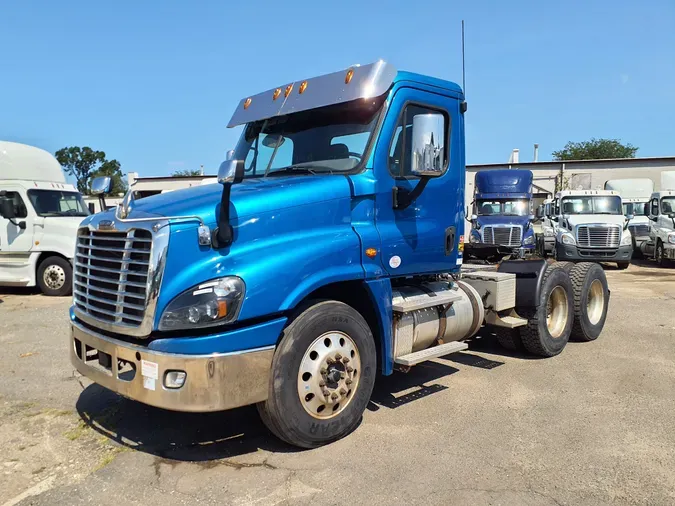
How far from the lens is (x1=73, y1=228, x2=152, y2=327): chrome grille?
11.5ft

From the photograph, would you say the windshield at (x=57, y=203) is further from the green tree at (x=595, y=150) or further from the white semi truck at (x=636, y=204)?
the green tree at (x=595, y=150)

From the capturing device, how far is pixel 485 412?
4.77m

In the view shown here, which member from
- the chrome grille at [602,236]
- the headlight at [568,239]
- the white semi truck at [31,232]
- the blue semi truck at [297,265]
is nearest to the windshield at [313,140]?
the blue semi truck at [297,265]

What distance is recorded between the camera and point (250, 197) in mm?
3805

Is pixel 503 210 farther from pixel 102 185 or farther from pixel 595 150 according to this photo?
pixel 595 150

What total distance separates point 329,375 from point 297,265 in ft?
2.86

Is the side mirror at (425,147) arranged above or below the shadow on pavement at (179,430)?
above

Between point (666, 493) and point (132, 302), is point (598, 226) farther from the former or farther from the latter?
point (132, 302)

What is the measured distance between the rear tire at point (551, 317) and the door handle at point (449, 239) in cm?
175

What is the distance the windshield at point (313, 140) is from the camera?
4.47m

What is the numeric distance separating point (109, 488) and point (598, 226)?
1697 cm

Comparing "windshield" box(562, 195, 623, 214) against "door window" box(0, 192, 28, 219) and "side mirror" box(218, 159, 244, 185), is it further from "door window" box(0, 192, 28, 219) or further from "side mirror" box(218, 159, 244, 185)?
"side mirror" box(218, 159, 244, 185)

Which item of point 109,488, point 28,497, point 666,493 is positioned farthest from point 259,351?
point 666,493

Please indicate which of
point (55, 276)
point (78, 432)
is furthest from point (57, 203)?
point (78, 432)
